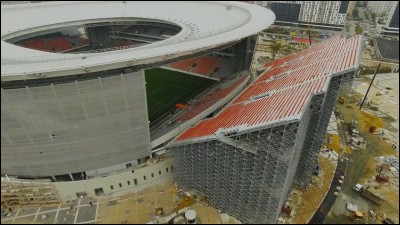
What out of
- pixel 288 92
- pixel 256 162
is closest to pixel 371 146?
pixel 288 92

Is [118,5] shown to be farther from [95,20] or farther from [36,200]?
[36,200]

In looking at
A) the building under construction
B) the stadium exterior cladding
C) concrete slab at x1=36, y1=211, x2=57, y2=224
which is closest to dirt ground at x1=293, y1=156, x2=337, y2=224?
the building under construction

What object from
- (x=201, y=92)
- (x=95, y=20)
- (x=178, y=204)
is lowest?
(x=178, y=204)

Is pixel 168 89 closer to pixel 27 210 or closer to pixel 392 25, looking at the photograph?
pixel 27 210

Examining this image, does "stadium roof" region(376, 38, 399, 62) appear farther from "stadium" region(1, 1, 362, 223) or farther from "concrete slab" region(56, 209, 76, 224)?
"concrete slab" region(56, 209, 76, 224)

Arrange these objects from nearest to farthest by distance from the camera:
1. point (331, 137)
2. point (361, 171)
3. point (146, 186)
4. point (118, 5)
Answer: point (146, 186)
point (361, 171)
point (331, 137)
point (118, 5)

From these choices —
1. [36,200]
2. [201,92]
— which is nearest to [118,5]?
[201,92]
